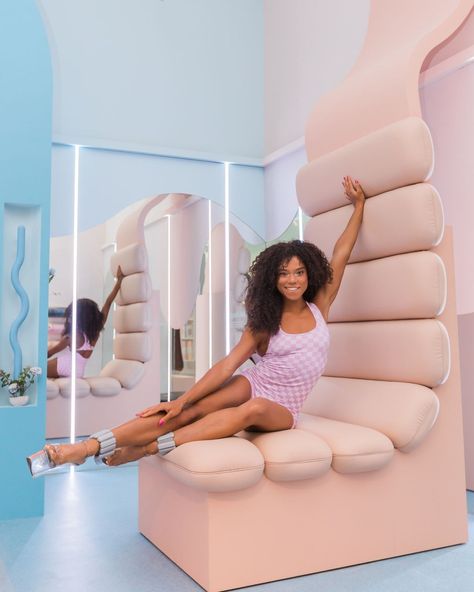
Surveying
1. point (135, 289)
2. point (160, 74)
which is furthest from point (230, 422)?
point (160, 74)

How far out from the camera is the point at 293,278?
2.57 m

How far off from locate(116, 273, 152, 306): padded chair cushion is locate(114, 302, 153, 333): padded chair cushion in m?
0.04

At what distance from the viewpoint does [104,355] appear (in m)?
4.20

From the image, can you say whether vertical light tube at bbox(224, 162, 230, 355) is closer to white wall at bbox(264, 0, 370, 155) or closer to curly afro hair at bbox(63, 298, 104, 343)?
white wall at bbox(264, 0, 370, 155)

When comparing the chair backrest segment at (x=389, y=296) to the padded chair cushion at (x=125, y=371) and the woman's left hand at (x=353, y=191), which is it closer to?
the woman's left hand at (x=353, y=191)

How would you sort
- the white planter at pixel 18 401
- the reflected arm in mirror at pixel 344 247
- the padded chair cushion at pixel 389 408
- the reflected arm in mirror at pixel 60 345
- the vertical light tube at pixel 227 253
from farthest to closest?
the vertical light tube at pixel 227 253, the reflected arm in mirror at pixel 60 345, the white planter at pixel 18 401, the reflected arm in mirror at pixel 344 247, the padded chair cushion at pixel 389 408

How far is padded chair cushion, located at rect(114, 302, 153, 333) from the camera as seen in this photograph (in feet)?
14.0

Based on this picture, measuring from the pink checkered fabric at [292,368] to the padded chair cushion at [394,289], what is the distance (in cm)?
33

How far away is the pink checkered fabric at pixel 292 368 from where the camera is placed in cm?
250

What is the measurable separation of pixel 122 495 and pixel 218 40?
3.45 m

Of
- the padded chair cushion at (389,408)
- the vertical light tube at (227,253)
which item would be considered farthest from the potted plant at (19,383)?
the vertical light tube at (227,253)

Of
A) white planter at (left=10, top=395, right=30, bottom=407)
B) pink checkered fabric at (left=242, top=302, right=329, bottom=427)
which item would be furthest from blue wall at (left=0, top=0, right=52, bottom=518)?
pink checkered fabric at (left=242, top=302, right=329, bottom=427)

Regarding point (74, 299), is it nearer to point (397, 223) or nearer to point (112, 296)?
point (112, 296)

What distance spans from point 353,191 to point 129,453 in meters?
1.51
